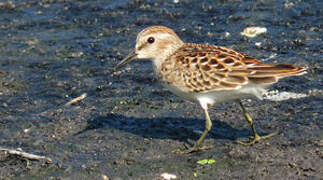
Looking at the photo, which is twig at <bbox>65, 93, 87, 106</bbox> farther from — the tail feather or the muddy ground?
the tail feather

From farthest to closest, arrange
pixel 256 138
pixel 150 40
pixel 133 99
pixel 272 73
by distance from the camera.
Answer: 1. pixel 133 99
2. pixel 150 40
3. pixel 256 138
4. pixel 272 73

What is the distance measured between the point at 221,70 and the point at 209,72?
163 mm

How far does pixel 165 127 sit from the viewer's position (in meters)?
8.81

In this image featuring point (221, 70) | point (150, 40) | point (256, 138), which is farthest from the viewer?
point (150, 40)

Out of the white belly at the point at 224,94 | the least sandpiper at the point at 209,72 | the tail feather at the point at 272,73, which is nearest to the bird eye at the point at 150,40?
the least sandpiper at the point at 209,72

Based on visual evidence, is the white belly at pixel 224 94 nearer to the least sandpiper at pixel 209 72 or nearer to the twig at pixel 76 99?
the least sandpiper at pixel 209 72

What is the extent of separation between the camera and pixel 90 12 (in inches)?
543

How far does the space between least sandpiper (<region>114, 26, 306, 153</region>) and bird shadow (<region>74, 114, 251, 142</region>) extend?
1.43 ft

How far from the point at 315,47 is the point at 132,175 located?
5.31m

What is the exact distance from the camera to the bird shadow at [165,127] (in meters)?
8.56

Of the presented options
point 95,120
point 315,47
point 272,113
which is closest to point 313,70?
point 315,47

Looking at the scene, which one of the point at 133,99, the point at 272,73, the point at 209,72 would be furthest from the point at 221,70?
the point at 133,99

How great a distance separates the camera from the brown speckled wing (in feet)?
24.8

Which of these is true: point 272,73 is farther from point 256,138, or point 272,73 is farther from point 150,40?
point 150,40
